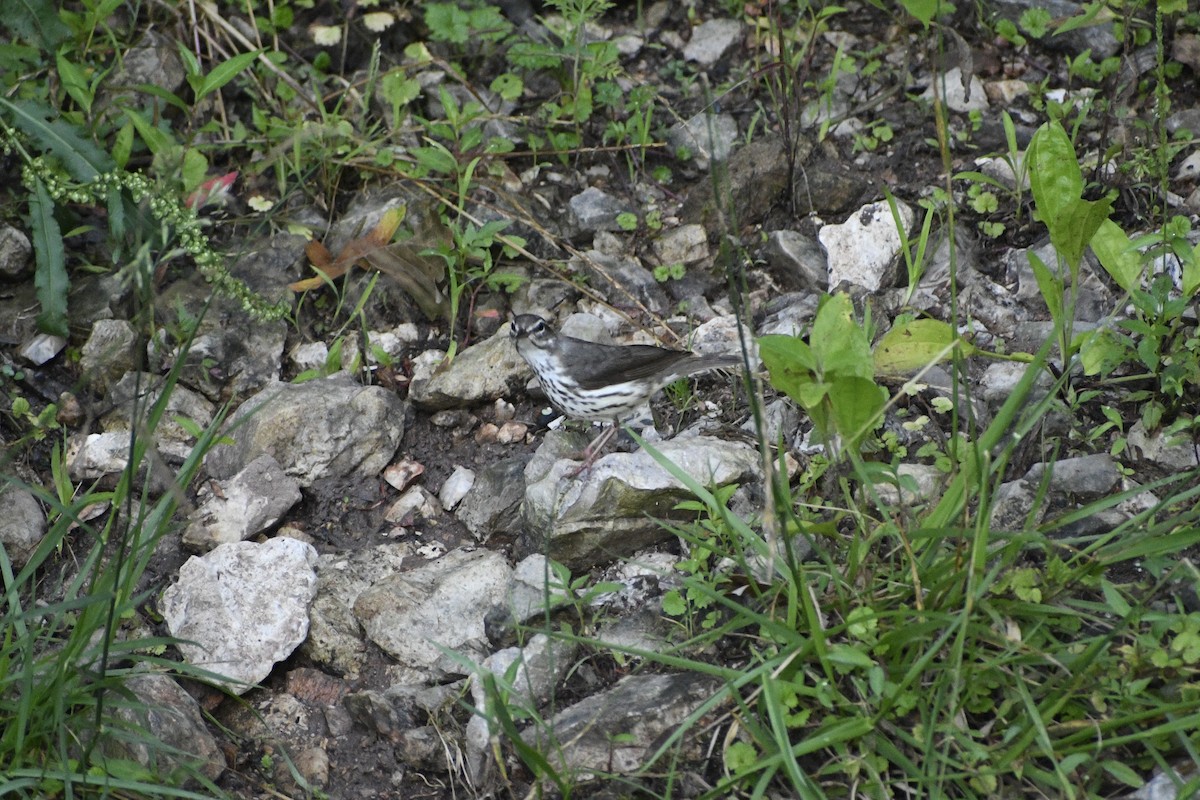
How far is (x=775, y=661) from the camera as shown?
3.36 m

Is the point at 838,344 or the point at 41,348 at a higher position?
the point at 838,344

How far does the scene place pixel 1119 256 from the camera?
4.20 meters

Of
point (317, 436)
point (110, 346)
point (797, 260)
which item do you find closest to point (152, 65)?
point (110, 346)

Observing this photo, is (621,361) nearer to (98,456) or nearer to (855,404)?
(855,404)

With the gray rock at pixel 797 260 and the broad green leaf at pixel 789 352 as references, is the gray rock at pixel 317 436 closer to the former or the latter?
the gray rock at pixel 797 260

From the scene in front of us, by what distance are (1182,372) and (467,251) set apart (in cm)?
312

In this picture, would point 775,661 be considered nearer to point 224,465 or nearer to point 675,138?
point 224,465

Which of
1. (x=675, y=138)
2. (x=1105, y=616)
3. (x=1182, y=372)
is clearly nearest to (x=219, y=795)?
(x=1105, y=616)

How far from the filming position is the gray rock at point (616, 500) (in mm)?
4289

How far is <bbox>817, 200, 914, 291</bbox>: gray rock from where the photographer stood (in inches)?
215

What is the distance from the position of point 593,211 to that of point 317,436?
1909 millimetres

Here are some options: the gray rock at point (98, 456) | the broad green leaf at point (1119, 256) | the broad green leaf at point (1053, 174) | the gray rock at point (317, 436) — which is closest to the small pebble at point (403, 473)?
the gray rock at point (317, 436)

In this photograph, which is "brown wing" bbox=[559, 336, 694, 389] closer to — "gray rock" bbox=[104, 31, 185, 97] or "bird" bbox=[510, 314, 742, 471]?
"bird" bbox=[510, 314, 742, 471]

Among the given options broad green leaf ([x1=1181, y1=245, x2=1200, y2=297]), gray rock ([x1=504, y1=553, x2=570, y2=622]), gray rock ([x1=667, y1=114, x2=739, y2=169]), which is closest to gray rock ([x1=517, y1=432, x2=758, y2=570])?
gray rock ([x1=504, y1=553, x2=570, y2=622])
